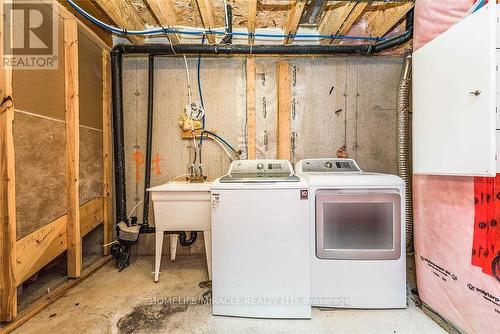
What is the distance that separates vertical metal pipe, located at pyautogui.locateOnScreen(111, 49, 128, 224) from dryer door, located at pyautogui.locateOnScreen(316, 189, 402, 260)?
6.38 ft

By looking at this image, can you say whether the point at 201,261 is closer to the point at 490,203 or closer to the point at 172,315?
the point at 172,315

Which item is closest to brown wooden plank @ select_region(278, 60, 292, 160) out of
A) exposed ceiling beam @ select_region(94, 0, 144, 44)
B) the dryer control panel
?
the dryer control panel

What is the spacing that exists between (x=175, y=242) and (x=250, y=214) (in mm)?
1174

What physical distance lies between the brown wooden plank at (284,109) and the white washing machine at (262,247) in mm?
1020

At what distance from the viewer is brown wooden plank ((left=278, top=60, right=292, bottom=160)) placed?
2.58 metres

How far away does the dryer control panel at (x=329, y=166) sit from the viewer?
2143mm

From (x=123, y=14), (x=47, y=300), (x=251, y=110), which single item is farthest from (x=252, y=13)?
(x=47, y=300)

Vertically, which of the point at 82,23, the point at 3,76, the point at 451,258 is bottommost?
the point at 451,258

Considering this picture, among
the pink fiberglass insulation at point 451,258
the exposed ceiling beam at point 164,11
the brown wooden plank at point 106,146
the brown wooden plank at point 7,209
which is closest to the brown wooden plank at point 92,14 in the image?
the brown wooden plank at point 106,146

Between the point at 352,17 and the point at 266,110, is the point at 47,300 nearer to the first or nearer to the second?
the point at 266,110

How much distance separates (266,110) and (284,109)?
0.66ft

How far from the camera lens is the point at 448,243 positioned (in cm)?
149

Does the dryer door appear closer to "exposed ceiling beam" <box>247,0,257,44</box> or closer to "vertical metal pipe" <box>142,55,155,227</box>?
"exposed ceiling beam" <box>247,0,257,44</box>

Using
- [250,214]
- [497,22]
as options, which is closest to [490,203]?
[497,22]
